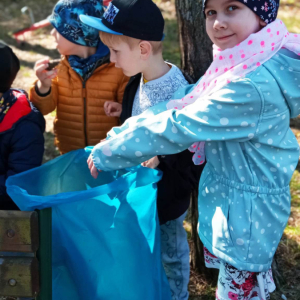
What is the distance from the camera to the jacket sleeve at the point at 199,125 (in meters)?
1.50

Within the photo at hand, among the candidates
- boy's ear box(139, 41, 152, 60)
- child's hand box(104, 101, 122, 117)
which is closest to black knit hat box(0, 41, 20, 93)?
child's hand box(104, 101, 122, 117)

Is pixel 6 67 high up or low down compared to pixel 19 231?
up

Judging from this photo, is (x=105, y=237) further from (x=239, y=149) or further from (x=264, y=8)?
(x=264, y=8)

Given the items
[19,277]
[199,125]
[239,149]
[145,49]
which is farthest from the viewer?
[145,49]

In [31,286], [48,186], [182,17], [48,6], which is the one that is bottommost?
[48,6]

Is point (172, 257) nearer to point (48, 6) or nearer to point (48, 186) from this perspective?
point (48, 186)

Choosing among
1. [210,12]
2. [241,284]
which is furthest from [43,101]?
[241,284]

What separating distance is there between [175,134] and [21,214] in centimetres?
→ 63

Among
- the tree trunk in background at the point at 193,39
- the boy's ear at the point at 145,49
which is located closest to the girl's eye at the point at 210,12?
the boy's ear at the point at 145,49

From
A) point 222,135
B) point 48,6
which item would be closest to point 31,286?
point 222,135

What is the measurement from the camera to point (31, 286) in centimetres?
172

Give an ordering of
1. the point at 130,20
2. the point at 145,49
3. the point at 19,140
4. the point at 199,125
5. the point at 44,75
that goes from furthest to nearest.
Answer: the point at 44,75 < the point at 19,140 < the point at 145,49 < the point at 130,20 < the point at 199,125

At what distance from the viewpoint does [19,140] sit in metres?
2.30

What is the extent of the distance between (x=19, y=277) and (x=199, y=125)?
895 mm
